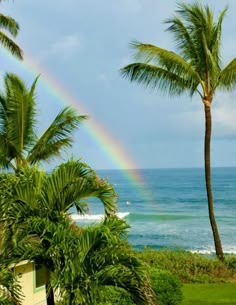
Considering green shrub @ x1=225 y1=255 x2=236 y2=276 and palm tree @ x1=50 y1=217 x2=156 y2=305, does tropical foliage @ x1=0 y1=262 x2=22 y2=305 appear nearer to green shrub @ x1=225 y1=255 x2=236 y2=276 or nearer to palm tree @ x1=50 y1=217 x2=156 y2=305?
palm tree @ x1=50 y1=217 x2=156 y2=305

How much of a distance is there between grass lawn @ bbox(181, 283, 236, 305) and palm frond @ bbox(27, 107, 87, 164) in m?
6.39

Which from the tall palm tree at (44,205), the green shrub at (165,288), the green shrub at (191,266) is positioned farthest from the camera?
the green shrub at (191,266)

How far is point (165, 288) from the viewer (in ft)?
37.8

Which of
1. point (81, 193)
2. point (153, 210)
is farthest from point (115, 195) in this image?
point (153, 210)

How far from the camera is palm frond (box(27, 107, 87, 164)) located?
17328mm

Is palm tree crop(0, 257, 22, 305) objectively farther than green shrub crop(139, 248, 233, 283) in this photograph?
No

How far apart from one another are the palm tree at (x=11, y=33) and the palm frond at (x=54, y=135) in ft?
9.54

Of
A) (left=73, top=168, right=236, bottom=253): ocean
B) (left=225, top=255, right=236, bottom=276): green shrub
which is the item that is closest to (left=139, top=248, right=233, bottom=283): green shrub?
(left=225, top=255, right=236, bottom=276): green shrub

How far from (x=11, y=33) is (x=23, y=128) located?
3.48 meters

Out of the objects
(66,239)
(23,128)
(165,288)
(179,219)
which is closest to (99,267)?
(66,239)

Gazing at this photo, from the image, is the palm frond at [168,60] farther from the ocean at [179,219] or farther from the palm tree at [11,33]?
the ocean at [179,219]

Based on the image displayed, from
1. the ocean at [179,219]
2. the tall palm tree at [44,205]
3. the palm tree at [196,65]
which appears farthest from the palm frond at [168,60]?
the ocean at [179,219]

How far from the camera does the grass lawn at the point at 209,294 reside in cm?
1348

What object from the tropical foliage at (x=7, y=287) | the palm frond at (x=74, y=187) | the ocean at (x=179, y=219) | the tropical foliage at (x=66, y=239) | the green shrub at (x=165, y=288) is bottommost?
the ocean at (x=179, y=219)
